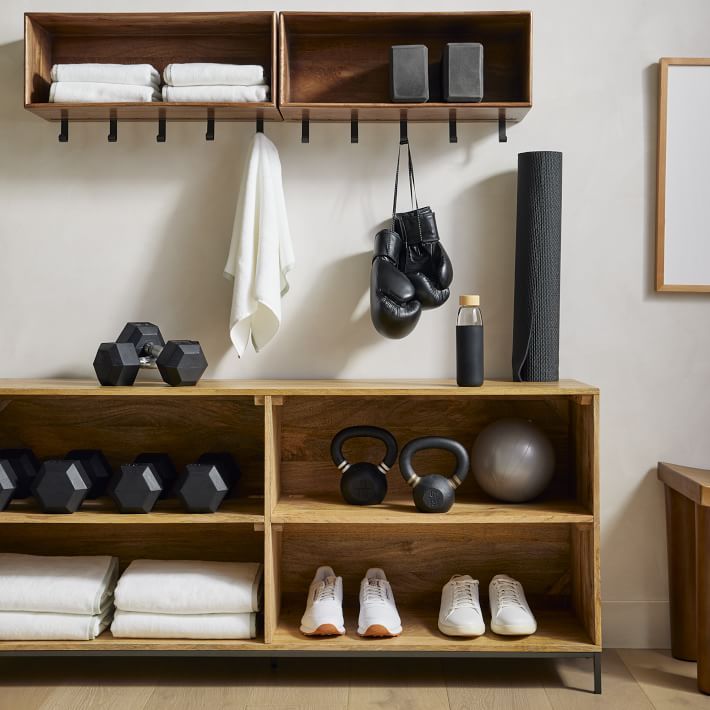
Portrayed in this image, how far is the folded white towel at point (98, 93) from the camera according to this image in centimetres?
226

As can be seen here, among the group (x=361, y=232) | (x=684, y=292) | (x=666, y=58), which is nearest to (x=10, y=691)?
(x=361, y=232)

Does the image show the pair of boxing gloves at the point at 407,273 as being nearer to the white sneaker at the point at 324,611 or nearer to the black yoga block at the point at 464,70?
the black yoga block at the point at 464,70

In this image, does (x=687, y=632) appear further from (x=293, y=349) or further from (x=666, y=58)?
(x=666, y=58)

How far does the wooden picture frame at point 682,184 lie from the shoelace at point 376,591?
1.24 meters

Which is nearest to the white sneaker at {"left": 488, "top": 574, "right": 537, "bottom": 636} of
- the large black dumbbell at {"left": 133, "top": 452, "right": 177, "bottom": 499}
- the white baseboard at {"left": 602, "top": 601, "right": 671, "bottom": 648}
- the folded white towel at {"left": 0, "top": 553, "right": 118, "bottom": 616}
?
the white baseboard at {"left": 602, "top": 601, "right": 671, "bottom": 648}

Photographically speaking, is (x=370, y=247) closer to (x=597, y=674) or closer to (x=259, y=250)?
(x=259, y=250)

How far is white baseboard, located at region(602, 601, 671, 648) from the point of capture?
249cm

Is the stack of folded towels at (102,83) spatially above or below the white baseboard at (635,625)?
above

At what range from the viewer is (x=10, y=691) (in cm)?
216

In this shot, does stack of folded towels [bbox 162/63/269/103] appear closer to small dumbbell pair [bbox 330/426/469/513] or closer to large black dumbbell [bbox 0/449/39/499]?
small dumbbell pair [bbox 330/426/469/513]

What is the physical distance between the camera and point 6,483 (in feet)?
7.31

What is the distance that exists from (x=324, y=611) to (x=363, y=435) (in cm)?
50

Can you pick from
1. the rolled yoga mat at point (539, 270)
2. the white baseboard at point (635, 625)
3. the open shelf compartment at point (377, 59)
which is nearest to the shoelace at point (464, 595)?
the white baseboard at point (635, 625)

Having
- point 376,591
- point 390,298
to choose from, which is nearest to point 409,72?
point 390,298
